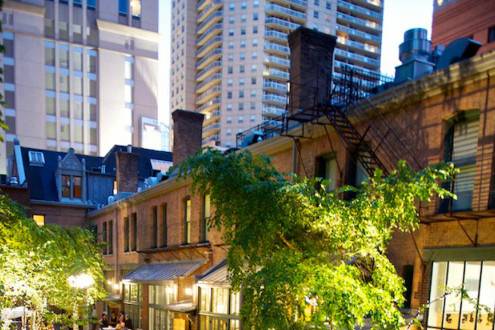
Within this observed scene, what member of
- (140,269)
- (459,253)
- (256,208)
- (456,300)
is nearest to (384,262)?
(256,208)

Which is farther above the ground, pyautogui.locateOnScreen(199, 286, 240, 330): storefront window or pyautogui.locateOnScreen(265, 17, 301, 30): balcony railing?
pyautogui.locateOnScreen(265, 17, 301, 30): balcony railing

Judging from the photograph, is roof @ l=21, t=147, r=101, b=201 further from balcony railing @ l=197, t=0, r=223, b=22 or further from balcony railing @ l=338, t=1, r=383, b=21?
balcony railing @ l=338, t=1, r=383, b=21

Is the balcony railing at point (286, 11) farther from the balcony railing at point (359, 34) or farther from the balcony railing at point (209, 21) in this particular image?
the balcony railing at point (209, 21)

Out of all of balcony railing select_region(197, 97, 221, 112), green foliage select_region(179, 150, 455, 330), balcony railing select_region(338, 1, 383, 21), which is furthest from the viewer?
balcony railing select_region(338, 1, 383, 21)

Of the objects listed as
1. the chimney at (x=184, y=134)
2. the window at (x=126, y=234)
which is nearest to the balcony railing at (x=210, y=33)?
the window at (x=126, y=234)

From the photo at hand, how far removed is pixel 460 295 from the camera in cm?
903

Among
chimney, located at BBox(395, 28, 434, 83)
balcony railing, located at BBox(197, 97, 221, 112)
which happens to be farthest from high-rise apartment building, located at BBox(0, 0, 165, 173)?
chimney, located at BBox(395, 28, 434, 83)

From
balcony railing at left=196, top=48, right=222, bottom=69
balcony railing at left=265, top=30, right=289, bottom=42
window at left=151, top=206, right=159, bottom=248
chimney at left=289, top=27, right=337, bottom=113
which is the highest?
balcony railing at left=265, top=30, right=289, bottom=42

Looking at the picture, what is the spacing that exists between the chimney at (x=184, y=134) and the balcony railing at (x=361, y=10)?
7342 cm

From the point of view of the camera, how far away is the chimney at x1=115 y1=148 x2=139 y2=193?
28.9 metres

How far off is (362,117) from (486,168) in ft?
11.2

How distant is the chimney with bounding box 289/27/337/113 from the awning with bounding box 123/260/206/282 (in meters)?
8.04

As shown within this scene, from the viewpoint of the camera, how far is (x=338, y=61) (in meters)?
81.8

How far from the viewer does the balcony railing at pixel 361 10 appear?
8469 centimetres
